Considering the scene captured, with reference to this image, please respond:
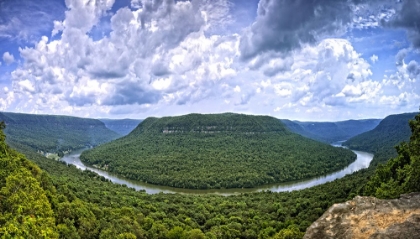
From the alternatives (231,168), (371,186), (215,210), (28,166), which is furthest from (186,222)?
(231,168)

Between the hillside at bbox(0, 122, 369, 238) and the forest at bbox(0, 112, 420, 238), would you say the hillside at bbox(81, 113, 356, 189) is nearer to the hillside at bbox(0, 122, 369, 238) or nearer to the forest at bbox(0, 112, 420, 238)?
the hillside at bbox(0, 122, 369, 238)

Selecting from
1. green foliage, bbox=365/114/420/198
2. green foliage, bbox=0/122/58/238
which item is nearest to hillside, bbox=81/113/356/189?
green foliage, bbox=365/114/420/198

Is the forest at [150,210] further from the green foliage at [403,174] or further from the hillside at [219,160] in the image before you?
the hillside at [219,160]

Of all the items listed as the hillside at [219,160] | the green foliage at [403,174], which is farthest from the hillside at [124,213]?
the hillside at [219,160]

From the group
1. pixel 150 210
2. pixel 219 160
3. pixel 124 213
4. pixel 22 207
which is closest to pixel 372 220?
pixel 22 207

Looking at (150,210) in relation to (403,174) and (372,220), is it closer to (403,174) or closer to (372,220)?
(403,174)

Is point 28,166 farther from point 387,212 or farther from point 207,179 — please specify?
point 207,179
